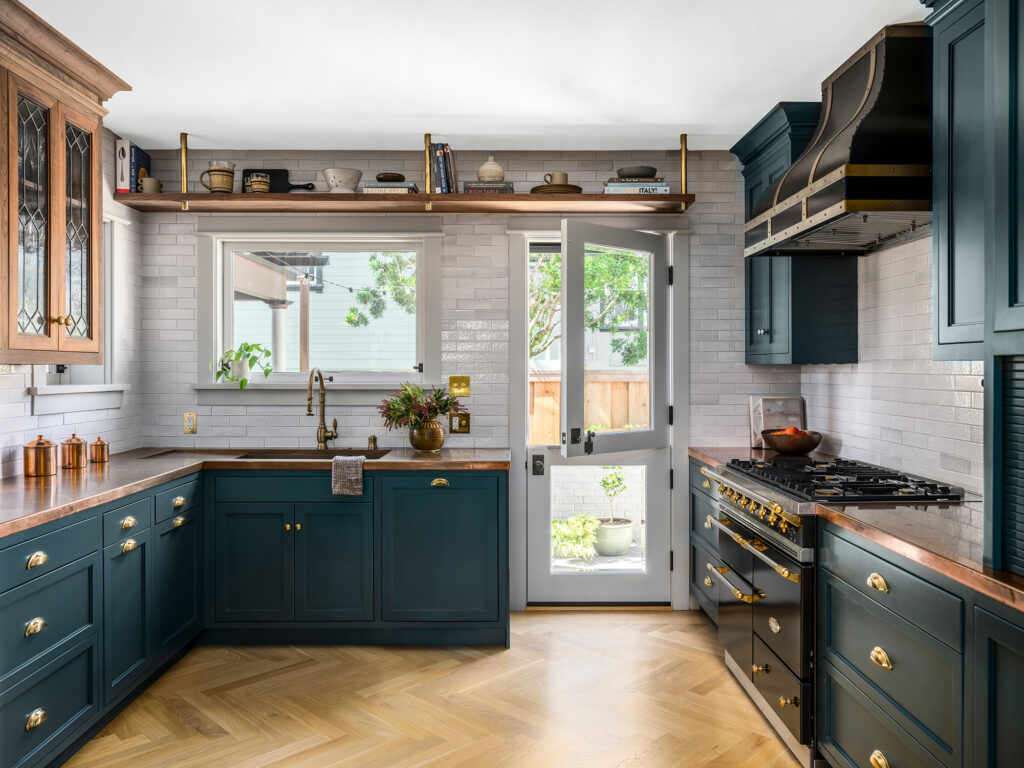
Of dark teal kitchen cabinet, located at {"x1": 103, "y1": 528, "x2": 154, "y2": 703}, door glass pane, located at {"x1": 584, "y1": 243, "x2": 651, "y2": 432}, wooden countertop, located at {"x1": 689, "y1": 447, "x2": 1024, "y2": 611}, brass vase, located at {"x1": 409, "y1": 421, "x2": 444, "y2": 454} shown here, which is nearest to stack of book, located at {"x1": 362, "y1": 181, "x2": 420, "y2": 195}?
door glass pane, located at {"x1": 584, "y1": 243, "x2": 651, "y2": 432}

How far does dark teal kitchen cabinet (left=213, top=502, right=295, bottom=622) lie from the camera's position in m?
3.56

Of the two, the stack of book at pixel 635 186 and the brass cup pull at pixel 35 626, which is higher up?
the stack of book at pixel 635 186

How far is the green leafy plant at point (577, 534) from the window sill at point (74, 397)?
97.2 inches

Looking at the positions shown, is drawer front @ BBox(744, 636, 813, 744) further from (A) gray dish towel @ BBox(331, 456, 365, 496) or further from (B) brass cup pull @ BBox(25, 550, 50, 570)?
(B) brass cup pull @ BBox(25, 550, 50, 570)

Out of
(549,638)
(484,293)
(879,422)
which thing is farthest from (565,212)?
(549,638)

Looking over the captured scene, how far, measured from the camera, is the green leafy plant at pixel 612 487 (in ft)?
13.8

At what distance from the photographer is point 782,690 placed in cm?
260

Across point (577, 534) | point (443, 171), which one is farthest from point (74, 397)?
point (577, 534)

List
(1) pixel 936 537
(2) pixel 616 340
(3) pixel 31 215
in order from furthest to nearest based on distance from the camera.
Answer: (2) pixel 616 340, (3) pixel 31 215, (1) pixel 936 537

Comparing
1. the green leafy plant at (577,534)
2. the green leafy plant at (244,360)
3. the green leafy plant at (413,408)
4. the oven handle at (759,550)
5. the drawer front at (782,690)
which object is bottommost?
the drawer front at (782,690)

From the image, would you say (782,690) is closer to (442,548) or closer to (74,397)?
(442,548)

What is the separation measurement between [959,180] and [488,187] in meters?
2.29

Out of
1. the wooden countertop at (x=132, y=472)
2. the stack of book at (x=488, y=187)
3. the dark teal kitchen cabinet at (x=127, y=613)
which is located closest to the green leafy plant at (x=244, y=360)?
the wooden countertop at (x=132, y=472)

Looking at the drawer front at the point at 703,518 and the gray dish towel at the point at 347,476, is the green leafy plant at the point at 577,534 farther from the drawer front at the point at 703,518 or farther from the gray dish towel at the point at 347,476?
the gray dish towel at the point at 347,476
